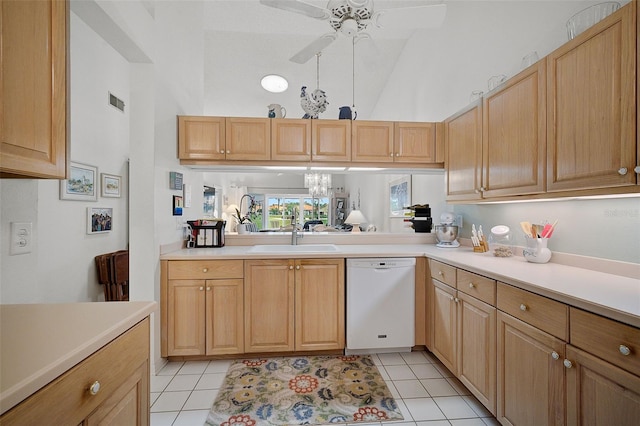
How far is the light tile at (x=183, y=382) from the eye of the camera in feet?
6.43

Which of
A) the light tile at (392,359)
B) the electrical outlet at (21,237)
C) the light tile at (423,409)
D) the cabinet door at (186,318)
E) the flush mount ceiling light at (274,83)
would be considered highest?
the flush mount ceiling light at (274,83)

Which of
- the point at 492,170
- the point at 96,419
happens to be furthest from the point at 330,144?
the point at 96,419

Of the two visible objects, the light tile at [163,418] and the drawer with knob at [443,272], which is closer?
→ the light tile at [163,418]

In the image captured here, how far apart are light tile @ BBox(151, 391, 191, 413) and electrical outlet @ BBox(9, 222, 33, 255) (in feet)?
4.11

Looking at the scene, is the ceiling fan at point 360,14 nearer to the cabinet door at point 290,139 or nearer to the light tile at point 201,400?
the cabinet door at point 290,139

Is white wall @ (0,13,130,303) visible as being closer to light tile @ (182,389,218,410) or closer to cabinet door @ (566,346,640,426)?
light tile @ (182,389,218,410)

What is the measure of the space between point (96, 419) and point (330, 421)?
131cm

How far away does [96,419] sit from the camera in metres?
0.75

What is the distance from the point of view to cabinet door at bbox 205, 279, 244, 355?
7.36 feet

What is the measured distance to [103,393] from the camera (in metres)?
0.78

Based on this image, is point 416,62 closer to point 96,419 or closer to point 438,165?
point 438,165

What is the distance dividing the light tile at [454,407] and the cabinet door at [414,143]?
1926 millimetres

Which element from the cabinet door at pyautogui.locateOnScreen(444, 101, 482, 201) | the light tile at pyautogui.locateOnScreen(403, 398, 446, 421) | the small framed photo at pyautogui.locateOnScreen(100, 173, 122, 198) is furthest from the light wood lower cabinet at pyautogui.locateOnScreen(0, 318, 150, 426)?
the small framed photo at pyautogui.locateOnScreen(100, 173, 122, 198)

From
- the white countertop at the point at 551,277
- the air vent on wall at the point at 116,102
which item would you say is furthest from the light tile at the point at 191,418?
the air vent on wall at the point at 116,102
